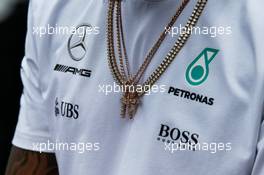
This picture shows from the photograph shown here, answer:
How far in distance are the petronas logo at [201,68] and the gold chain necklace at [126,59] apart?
0.06 meters

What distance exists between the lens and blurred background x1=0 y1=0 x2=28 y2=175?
166 inches

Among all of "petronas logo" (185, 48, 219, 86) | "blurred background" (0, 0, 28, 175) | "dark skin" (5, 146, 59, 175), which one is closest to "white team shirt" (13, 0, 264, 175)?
"petronas logo" (185, 48, 219, 86)

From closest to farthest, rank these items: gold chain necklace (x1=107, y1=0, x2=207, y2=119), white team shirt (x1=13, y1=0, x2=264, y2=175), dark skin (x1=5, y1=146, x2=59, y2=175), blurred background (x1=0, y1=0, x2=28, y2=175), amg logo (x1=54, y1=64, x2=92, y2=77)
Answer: white team shirt (x1=13, y1=0, x2=264, y2=175), gold chain necklace (x1=107, y1=0, x2=207, y2=119), amg logo (x1=54, y1=64, x2=92, y2=77), dark skin (x1=5, y1=146, x2=59, y2=175), blurred background (x1=0, y1=0, x2=28, y2=175)

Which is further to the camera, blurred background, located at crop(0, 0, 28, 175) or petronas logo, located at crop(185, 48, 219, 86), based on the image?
blurred background, located at crop(0, 0, 28, 175)


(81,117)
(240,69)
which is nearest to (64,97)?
(81,117)

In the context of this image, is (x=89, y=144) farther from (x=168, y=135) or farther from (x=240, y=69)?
(x=240, y=69)

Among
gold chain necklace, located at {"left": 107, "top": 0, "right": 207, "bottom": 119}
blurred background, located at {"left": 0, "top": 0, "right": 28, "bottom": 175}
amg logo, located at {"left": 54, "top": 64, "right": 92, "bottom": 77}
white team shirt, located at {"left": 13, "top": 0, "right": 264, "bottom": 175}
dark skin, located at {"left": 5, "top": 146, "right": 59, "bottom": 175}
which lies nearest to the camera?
white team shirt, located at {"left": 13, "top": 0, "right": 264, "bottom": 175}

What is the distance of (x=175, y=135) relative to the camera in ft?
6.52

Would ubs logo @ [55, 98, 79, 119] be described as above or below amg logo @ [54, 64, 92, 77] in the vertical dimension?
below

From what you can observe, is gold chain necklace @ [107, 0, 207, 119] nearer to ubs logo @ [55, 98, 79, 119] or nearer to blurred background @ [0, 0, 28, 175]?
ubs logo @ [55, 98, 79, 119]

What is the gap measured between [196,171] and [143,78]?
313 millimetres

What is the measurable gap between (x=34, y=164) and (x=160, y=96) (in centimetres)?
68

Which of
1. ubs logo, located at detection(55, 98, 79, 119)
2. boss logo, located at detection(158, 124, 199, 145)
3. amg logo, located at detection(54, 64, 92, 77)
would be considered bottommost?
ubs logo, located at detection(55, 98, 79, 119)

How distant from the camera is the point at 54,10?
2336 millimetres
